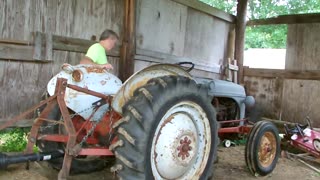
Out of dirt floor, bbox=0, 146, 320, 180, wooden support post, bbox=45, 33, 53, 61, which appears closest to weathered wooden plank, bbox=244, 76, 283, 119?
dirt floor, bbox=0, 146, 320, 180

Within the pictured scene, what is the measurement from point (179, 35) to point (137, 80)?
14.8ft

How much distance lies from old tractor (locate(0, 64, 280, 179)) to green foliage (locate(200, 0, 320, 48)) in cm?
761

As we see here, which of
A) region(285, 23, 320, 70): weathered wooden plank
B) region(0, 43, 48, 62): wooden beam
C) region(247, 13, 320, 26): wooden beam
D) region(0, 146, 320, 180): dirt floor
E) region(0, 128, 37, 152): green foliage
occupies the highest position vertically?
region(247, 13, 320, 26): wooden beam

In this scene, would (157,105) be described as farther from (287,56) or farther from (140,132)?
(287,56)

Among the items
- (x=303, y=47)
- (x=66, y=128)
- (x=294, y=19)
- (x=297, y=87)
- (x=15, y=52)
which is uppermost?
(x=294, y=19)

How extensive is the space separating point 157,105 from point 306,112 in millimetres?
5687

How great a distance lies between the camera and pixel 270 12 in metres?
11.8

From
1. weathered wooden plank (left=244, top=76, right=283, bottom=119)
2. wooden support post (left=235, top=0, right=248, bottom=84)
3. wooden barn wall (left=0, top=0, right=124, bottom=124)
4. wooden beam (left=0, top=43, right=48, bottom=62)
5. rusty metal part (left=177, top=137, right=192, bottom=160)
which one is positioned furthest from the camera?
wooden support post (left=235, top=0, right=248, bottom=84)

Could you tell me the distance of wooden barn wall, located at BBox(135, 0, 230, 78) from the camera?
6375mm

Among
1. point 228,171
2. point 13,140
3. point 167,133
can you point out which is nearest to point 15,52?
point 13,140

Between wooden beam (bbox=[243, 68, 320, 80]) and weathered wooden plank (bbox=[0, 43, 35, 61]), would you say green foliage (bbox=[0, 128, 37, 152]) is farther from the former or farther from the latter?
wooden beam (bbox=[243, 68, 320, 80])

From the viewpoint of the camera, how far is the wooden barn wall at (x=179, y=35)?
6375 millimetres

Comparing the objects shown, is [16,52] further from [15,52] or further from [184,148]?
[184,148]

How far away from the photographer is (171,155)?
9.42ft
